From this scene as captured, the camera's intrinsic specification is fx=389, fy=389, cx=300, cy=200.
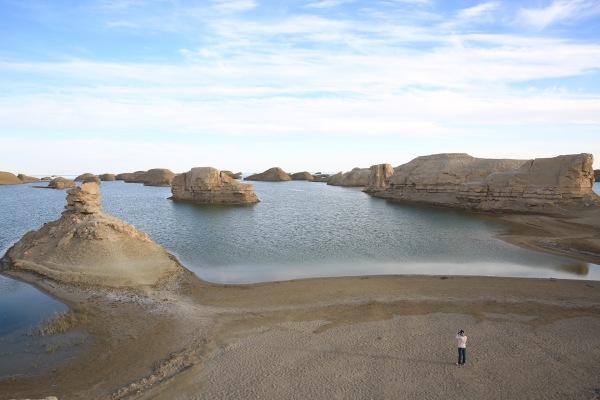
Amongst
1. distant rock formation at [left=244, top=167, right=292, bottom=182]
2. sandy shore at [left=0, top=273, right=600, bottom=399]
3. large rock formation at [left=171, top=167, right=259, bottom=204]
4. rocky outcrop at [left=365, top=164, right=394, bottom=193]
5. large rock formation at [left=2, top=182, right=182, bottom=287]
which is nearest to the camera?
sandy shore at [left=0, top=273, right=600, bottom=399]

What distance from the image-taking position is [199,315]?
16766mm

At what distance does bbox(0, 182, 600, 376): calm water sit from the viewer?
23.4m

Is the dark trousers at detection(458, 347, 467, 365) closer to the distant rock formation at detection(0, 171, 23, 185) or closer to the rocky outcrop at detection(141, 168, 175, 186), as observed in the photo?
the rocky outcrop at detection(141, 168, 175, 186)

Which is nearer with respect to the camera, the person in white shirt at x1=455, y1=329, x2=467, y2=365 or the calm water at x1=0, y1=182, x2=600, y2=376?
the person in white shirt at x1=455, y1=329, x2=467, y2=365

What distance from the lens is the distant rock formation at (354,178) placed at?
122 meters

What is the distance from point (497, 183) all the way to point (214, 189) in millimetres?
43323

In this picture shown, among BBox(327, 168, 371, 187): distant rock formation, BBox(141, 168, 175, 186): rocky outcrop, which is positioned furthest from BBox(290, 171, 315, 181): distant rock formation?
BBox(141, 168, 175, 186): rocky outcrop

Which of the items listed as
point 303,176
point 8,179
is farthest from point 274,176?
point 8,179

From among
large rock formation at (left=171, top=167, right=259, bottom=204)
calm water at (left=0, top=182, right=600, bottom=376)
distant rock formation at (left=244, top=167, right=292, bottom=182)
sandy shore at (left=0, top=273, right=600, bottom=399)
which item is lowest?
sandy shore at (left=0, top=273, right=600, bottom=399)

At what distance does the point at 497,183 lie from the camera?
5528 centimetres

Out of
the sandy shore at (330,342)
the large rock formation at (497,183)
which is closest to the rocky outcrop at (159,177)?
the large rock formation at (497,183)

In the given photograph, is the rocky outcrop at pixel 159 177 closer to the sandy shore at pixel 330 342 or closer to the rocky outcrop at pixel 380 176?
the rocky outcrop at pixel 380 176

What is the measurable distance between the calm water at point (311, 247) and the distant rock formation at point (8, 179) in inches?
3751

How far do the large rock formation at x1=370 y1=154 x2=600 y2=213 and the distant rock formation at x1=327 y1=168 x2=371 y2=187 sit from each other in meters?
43.5
